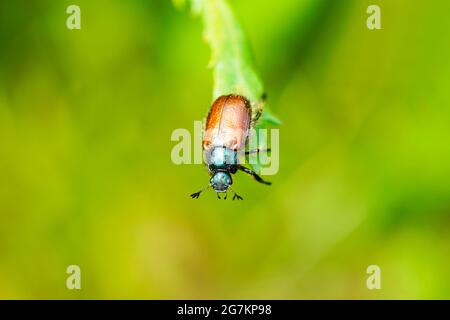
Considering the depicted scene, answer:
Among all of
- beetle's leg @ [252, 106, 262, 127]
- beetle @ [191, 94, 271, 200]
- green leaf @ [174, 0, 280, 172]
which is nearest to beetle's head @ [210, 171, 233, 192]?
beetle @ [191, 94, 271, 200]

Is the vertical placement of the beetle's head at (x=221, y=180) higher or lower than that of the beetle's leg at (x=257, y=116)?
lower

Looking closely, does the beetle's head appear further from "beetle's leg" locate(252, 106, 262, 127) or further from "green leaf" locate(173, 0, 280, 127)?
"green leaf" locate(173, 0, 280, 127)

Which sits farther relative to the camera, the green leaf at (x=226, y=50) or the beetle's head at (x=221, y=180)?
the beetle's head at (x=221, y=180)

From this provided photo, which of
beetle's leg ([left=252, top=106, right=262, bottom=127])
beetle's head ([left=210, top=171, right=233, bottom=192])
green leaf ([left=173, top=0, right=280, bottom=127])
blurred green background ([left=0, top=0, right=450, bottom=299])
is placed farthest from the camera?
blurred green background ([left=0, top=0, right=450, bottom=299])

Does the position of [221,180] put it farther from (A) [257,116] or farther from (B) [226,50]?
(B) [226,50]

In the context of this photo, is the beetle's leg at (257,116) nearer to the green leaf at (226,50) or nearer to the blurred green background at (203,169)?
the green leaf at (226,50)

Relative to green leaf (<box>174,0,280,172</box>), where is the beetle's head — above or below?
below

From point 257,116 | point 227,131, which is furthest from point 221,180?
point 257,116

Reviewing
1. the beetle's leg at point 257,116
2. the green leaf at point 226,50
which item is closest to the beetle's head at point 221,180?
the beetle's leg at point 257,116
